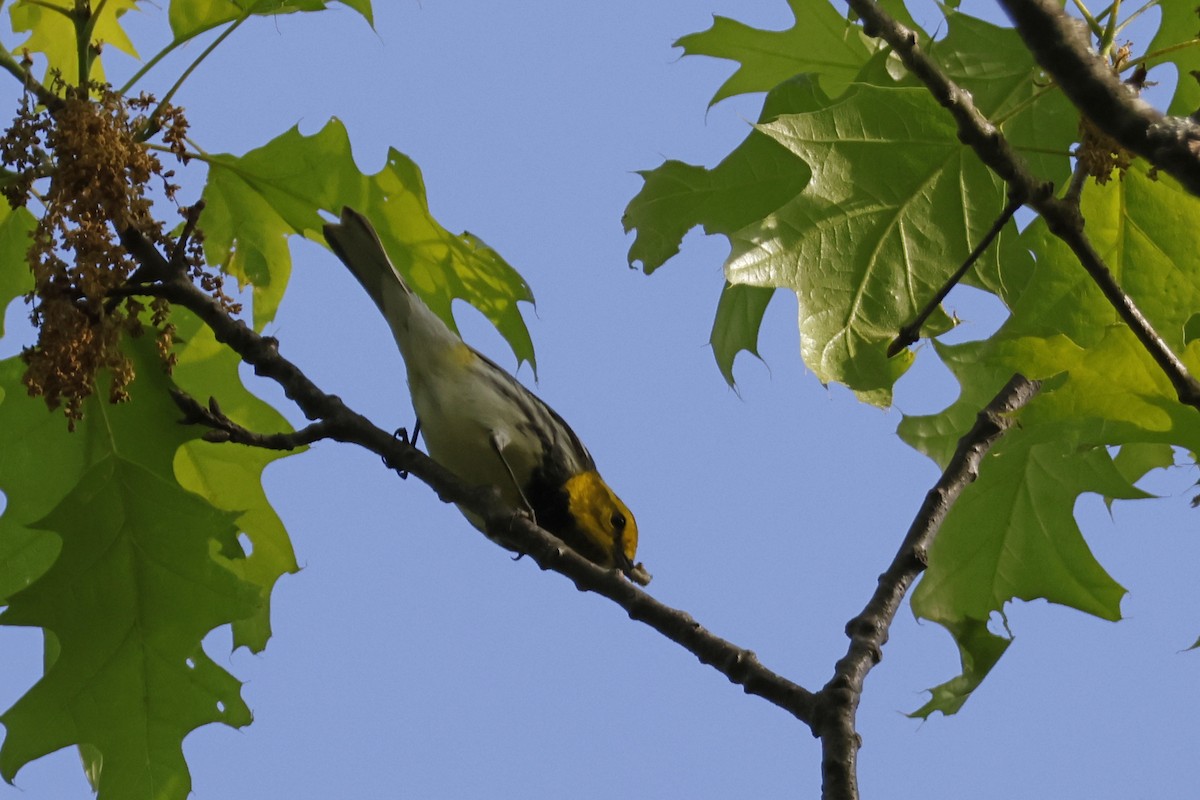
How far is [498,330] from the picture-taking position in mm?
2867

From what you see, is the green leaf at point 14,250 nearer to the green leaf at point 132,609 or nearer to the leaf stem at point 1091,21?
the green leaf at point 132,609

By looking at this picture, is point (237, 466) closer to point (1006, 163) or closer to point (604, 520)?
point (604, 520)

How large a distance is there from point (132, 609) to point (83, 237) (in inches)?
33.0

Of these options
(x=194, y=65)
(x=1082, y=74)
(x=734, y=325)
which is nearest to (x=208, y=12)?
(x=194, y=65)

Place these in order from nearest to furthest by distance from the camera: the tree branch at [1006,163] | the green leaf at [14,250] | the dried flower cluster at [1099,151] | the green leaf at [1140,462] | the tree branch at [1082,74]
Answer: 1. the tree branch at [1082,74]
2. the tree branch at [1006,163]
3. the dried flower cluster at [1099,151]
4. the green leaf at [14,250]
5. the green leaf at [1140,462]

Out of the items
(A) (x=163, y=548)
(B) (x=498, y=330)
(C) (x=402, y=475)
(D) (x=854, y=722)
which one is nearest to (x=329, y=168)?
(B) (x=498, y=330)

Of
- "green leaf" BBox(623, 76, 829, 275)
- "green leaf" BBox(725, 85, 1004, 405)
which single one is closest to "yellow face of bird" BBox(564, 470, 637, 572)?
"green leaf" BBox(623, 76, 829, 275)

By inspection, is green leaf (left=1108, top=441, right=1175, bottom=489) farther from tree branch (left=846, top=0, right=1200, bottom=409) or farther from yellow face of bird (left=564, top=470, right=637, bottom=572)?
tree branch (left=846, top=0, right=1200, bottom=409)

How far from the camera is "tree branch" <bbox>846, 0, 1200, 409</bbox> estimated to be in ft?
6.42

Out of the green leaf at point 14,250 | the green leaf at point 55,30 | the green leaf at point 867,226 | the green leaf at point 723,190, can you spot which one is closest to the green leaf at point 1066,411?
the green leaf at point 867,226

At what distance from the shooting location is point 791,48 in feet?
10.3

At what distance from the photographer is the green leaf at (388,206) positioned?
9.44ft

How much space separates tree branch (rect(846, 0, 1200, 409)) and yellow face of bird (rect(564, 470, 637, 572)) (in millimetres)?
1972

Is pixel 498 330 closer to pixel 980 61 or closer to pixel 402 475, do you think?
pixel 402 475
